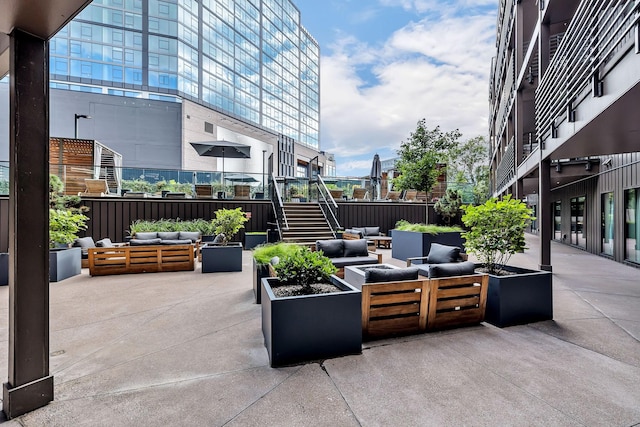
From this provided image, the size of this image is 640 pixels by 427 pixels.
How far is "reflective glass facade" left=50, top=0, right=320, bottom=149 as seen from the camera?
2041 cm

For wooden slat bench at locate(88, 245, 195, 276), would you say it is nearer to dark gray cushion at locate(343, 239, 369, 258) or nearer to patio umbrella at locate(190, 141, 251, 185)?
dark gray cushion at locate(343, 239, 369, 258)

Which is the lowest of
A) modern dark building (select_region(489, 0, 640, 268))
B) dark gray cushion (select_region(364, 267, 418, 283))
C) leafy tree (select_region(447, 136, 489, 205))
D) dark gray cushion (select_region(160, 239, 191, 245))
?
dark gray cushion (select_region(160, 239, 191, 245))

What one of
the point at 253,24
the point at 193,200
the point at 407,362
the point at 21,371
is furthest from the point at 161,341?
the point at 253,24

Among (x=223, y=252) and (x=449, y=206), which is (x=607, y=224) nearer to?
(x=449, y=206)

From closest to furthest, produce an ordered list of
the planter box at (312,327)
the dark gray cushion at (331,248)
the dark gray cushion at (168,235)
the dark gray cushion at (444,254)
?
1. the planter box at (312,327)
2. the dark gray cushion at (444,254)
3. the dark gray cushion at (331,248)
4. the dark gray cushion at (168,235)

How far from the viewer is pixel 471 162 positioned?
2762cm

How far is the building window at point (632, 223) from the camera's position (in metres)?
7.85

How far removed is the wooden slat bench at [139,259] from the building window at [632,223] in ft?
35.4

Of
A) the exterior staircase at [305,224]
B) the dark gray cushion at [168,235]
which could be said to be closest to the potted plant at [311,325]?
the exterior staircase at [305,224]

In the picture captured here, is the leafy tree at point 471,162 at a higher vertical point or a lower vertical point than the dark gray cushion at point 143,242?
higher

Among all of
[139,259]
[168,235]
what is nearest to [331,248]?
[139,259]

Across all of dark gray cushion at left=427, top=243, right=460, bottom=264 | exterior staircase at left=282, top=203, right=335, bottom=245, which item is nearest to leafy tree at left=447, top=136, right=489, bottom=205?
exterior staircase at left=282, top=203, right=335, bottom=245

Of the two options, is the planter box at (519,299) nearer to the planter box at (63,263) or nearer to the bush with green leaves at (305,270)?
the bush with green leaves at (305,270)

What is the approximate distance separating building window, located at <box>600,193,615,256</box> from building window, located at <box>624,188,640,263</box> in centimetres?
81
